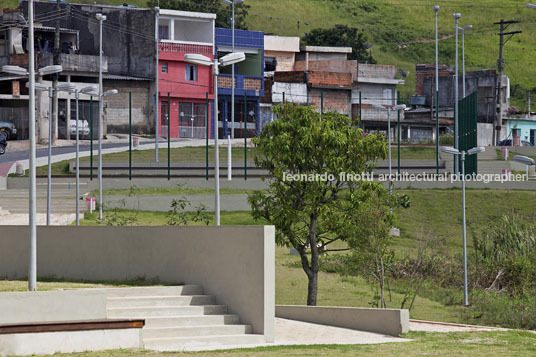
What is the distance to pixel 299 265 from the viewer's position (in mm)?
33594

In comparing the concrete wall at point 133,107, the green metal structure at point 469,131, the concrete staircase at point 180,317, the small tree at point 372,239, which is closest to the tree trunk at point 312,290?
the small tree at point 372,239

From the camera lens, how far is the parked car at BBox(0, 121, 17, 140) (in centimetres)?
5909

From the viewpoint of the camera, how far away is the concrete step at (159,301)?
1901 cm

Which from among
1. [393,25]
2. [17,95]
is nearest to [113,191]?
[17,95]

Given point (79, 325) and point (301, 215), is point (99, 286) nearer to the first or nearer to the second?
point (79, 325)

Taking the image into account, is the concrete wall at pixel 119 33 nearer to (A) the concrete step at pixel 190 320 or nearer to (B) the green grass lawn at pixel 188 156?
(B) the green grass lawn at pixel 188 156

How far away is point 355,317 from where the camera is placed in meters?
22.5

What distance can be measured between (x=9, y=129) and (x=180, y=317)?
43699mm

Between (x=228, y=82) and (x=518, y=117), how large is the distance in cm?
2827

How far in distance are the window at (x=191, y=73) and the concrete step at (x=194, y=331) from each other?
169ft

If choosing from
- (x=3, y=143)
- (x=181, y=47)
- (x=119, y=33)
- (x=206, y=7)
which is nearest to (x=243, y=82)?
(x=181, y=47)

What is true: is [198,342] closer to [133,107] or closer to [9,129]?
[9,129]

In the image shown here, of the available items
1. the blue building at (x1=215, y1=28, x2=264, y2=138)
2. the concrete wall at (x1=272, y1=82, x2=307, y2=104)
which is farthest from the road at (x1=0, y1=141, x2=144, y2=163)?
the concrete wall at (x1=272, y1=82, x2=307, y2=104)

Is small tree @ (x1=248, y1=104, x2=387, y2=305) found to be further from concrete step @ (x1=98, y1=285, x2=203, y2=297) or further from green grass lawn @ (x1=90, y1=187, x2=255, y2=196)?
green grass lawn @ (x1=90, y1=187, x2=255, y2=196)
